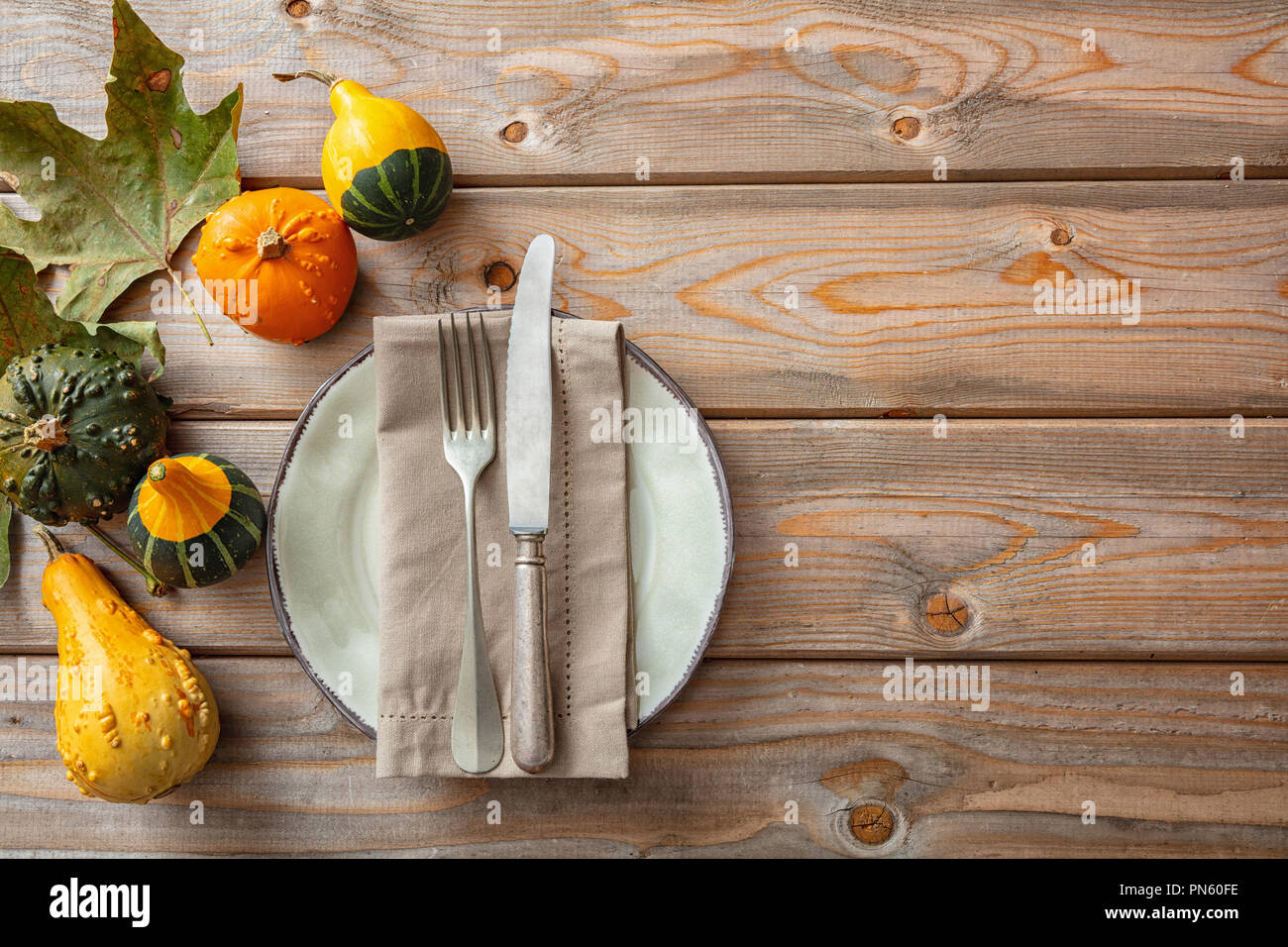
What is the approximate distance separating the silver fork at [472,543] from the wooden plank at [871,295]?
0.11 meters

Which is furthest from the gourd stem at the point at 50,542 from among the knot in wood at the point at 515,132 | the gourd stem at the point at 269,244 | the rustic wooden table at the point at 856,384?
the knot in wood at the point at 515,132

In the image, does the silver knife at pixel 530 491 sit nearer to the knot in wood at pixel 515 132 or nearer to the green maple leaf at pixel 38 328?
the knot in wood at pixel 515 132

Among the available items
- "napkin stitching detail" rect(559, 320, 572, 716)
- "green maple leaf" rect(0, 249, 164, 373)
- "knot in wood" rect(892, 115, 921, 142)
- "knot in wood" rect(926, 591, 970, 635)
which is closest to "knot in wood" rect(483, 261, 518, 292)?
"napkin stitching detail" rect(559, 320, 572, 716)

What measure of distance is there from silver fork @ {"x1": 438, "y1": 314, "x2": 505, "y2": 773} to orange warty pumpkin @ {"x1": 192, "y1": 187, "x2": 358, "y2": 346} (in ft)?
0.42

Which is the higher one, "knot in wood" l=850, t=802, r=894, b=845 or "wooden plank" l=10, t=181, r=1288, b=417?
"wooden plank" l=10, t=181, r=1288, b=417

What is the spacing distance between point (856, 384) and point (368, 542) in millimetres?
540

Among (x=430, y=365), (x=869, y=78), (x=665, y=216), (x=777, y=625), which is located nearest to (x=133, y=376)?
(x=430, y=365)

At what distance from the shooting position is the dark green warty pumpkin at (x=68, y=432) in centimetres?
83

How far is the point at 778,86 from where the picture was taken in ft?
3.22

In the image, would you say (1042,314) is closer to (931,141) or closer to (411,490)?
(931,141)

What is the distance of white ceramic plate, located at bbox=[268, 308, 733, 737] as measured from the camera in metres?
0.88

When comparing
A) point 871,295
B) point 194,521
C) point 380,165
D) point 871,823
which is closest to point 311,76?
point 380,165

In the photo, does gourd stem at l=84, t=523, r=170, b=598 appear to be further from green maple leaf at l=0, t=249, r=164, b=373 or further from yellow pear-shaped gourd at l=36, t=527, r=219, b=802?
green maple leaf at l=0, t=249, r=164, b=373

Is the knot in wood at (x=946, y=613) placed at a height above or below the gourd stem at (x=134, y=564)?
below
